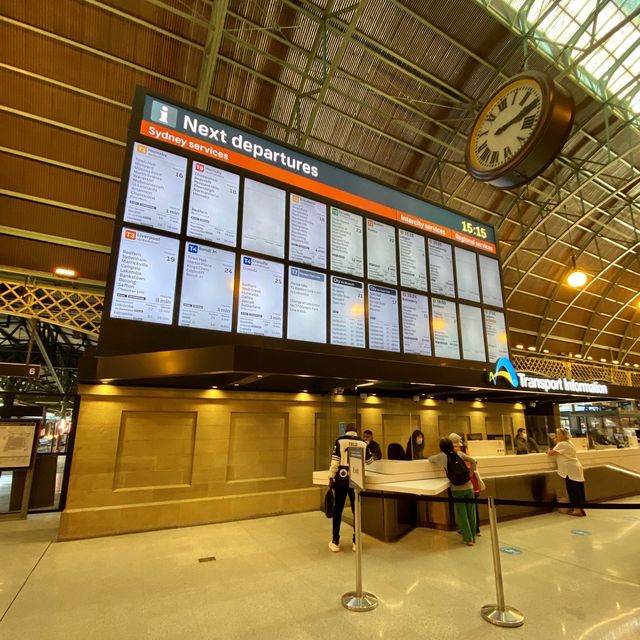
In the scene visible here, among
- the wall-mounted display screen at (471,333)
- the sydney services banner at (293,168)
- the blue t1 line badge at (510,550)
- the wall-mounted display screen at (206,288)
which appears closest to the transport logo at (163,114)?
the sydney services banner at (293,168)

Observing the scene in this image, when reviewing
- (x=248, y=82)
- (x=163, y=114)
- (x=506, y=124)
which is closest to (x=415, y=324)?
(x=506, y=124)

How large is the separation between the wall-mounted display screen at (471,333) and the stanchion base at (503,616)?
5.15m

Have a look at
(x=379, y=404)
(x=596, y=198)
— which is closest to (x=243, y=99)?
(x=379, y=404)

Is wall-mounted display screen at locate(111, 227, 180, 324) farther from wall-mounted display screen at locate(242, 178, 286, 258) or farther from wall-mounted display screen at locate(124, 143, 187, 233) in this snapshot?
wall-mounted display screen at locate(242, 178, 286, 258)

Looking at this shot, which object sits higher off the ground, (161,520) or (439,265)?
(439,265)

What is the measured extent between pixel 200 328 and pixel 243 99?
955 centimetres

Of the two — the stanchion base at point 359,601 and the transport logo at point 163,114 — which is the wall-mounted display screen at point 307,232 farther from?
the stanchion base at point 359,601

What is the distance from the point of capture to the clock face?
6.39 metres

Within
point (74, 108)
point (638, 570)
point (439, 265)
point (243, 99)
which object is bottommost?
point (638, 570)

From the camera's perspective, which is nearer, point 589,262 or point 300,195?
point 300,195

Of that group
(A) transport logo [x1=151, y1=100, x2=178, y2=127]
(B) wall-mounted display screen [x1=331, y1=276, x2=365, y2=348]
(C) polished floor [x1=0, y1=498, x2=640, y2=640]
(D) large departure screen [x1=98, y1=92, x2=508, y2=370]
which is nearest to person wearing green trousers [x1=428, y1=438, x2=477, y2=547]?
(C) polished floor [x1=0, y1=498, x2=640, y2=640]

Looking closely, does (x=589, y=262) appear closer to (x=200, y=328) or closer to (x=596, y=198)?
(x=596, y=198)

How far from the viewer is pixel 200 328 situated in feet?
17.9

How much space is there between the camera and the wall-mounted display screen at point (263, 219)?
20.6ft
